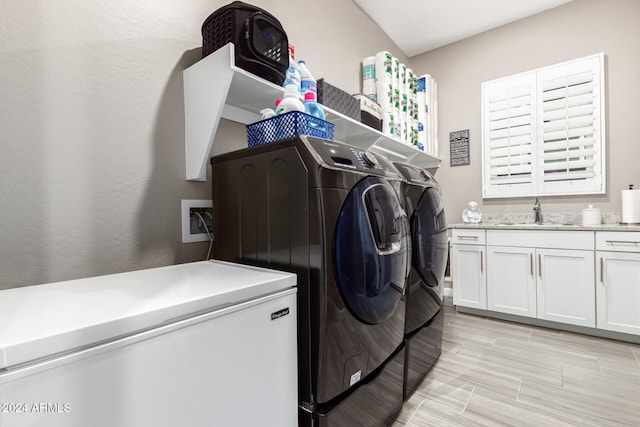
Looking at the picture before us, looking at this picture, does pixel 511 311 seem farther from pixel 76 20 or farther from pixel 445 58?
pixel 76 20

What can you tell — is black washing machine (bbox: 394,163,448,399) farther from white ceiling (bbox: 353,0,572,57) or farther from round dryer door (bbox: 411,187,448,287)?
white ceiling (bbox: 353,0,572,57)

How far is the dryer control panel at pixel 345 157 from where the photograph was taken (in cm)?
96

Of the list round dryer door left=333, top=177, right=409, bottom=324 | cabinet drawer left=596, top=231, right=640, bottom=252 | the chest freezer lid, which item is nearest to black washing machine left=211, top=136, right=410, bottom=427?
round dryer door left=333, top=177, right=409, bottom=324

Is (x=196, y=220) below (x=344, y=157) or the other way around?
below

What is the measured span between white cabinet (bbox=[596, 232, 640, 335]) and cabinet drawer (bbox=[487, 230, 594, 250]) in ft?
0.28

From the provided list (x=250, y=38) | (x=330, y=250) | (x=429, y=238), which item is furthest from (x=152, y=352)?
(x=429, y=238)

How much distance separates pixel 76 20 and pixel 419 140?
2874mm

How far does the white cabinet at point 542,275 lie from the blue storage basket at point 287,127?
222 centimetres

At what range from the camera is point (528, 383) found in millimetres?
1680

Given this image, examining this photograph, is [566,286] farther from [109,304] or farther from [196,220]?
[109,304]

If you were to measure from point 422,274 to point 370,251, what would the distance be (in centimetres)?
70

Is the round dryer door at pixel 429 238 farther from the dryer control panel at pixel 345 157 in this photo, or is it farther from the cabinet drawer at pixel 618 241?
the cabinet drawer at pixel 618 241

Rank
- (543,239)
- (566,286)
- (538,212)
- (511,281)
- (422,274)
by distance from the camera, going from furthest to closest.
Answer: (538,212) < (511,281) < (543,239) < (566,286) < (422,274)

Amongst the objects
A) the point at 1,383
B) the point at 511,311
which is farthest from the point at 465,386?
the point at 1,383
